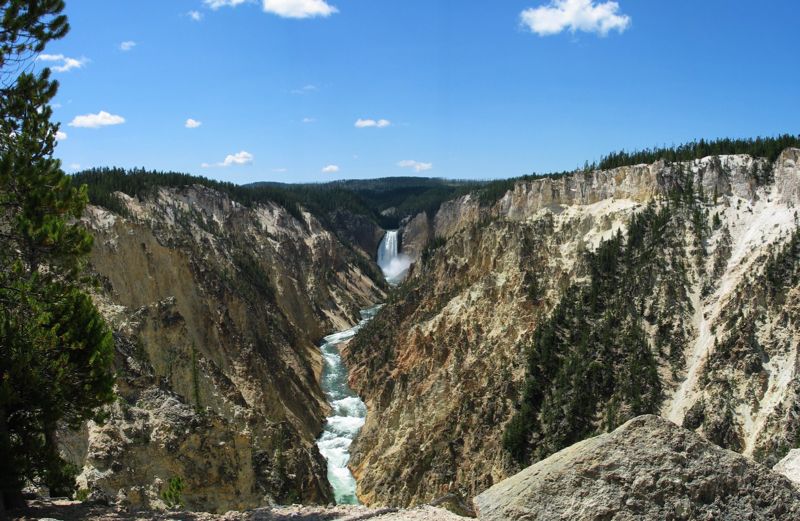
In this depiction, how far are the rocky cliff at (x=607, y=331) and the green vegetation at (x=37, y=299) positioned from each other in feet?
85.1

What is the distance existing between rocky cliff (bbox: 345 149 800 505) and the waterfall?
7142 cm

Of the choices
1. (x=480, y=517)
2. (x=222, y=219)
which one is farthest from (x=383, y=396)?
(x=222, y=219)

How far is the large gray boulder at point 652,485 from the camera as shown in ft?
26.5

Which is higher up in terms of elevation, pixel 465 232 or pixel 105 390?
pixel 465 232

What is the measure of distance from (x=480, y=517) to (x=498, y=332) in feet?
118

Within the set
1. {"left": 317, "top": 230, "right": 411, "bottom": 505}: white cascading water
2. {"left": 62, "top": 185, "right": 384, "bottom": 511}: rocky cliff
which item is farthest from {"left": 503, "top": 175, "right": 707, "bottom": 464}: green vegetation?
{"left": 62, "top": 185, "right": 384, "bottom": 511}: rocky cliff

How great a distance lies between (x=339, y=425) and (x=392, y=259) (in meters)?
87.0

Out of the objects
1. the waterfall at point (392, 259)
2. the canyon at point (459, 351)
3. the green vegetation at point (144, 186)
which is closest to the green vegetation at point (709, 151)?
the canyon at point (459, 351)

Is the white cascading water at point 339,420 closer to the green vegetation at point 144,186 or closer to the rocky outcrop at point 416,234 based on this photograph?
the green vegetation at point 144,186

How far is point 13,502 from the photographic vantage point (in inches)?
442

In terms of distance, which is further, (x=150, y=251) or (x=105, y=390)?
(x=150, y=251)

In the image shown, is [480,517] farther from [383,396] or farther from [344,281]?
[344,281]

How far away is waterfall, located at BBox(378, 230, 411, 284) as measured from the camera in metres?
127

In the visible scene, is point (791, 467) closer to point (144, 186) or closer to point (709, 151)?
point (709, 151)
